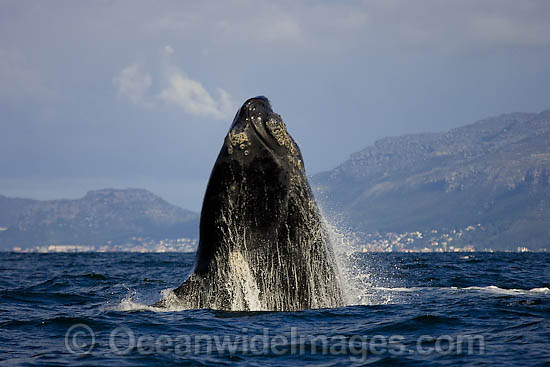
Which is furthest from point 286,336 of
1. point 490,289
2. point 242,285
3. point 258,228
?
point 490,289

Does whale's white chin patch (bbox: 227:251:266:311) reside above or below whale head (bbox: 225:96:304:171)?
below

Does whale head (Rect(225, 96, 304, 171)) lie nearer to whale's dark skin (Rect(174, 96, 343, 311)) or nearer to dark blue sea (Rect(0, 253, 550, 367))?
whale's dark skin (Rect(174, 96, 343, 311))

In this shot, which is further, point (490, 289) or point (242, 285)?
point (490, 289)

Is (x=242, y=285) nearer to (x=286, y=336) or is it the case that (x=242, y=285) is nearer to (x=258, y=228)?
(x=258, y=228)

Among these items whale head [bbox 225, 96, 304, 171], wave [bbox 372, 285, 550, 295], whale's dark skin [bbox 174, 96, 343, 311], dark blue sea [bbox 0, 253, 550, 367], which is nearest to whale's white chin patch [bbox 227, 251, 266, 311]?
whale's dark skin [bbox 174, 96, 343, 311]

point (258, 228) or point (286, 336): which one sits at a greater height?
point (258, 228)

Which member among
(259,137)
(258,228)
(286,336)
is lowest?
(286,336)

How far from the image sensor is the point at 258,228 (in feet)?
24.8

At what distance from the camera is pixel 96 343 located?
23.6ft

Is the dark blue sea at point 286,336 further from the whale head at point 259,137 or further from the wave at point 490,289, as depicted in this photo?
the wave at point 490,289

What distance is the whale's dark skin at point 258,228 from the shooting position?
24.4 ft

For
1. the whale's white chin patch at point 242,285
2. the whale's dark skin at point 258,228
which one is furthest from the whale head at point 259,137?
the whale's white chin patch at point 242,285

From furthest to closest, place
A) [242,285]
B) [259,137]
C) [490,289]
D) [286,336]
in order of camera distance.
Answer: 1. [490,289]
2. [242,285]
3. [259,137]
4. [286,336]

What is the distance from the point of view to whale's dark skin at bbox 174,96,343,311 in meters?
7.45
